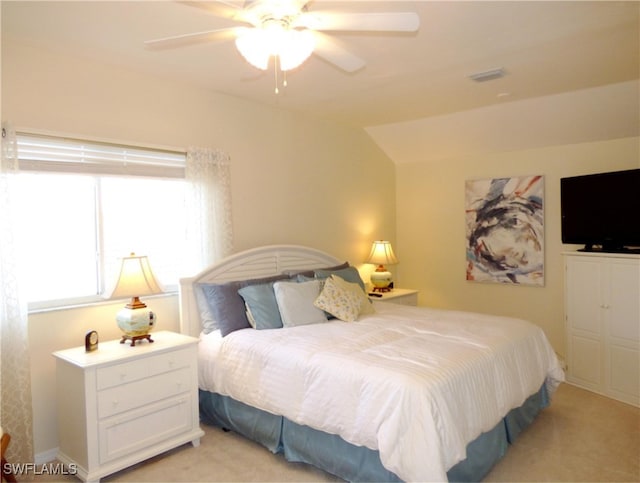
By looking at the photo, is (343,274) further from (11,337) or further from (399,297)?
(11,337)

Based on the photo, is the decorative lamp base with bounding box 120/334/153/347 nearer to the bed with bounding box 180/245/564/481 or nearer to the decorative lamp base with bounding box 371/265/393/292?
the bed with bounding box 180/245/564/481

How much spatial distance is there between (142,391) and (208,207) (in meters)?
1.48

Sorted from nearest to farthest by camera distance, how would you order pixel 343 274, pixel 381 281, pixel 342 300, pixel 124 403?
pixel 124 403
pixel 342 300
pixel 343 274
pixel 381 281

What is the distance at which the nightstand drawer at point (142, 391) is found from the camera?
2.57 m

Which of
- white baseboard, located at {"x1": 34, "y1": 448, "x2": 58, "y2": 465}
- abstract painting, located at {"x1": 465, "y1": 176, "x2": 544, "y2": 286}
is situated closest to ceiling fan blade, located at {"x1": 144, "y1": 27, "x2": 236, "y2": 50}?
white baseboard, located at {"x1": 34, "y1": 448, "x2": 58, "y2": 465}

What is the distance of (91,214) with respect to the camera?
3115mm

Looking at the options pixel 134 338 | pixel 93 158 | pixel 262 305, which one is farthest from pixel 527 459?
pixel 93 158

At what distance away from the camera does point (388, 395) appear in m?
2.19

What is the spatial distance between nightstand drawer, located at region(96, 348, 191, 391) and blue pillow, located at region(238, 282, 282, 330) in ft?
1.85

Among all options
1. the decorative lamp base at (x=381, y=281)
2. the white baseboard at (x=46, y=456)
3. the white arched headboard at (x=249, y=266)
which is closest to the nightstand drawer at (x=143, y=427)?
the white baseboard at (x=46, y=456)

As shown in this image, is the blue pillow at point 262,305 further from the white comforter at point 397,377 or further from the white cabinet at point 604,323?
the white cabinet at point 604,323

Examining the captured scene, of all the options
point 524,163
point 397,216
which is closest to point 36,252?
point 397,216

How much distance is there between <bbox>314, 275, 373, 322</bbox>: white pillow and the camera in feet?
11.4

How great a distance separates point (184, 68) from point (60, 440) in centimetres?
254
